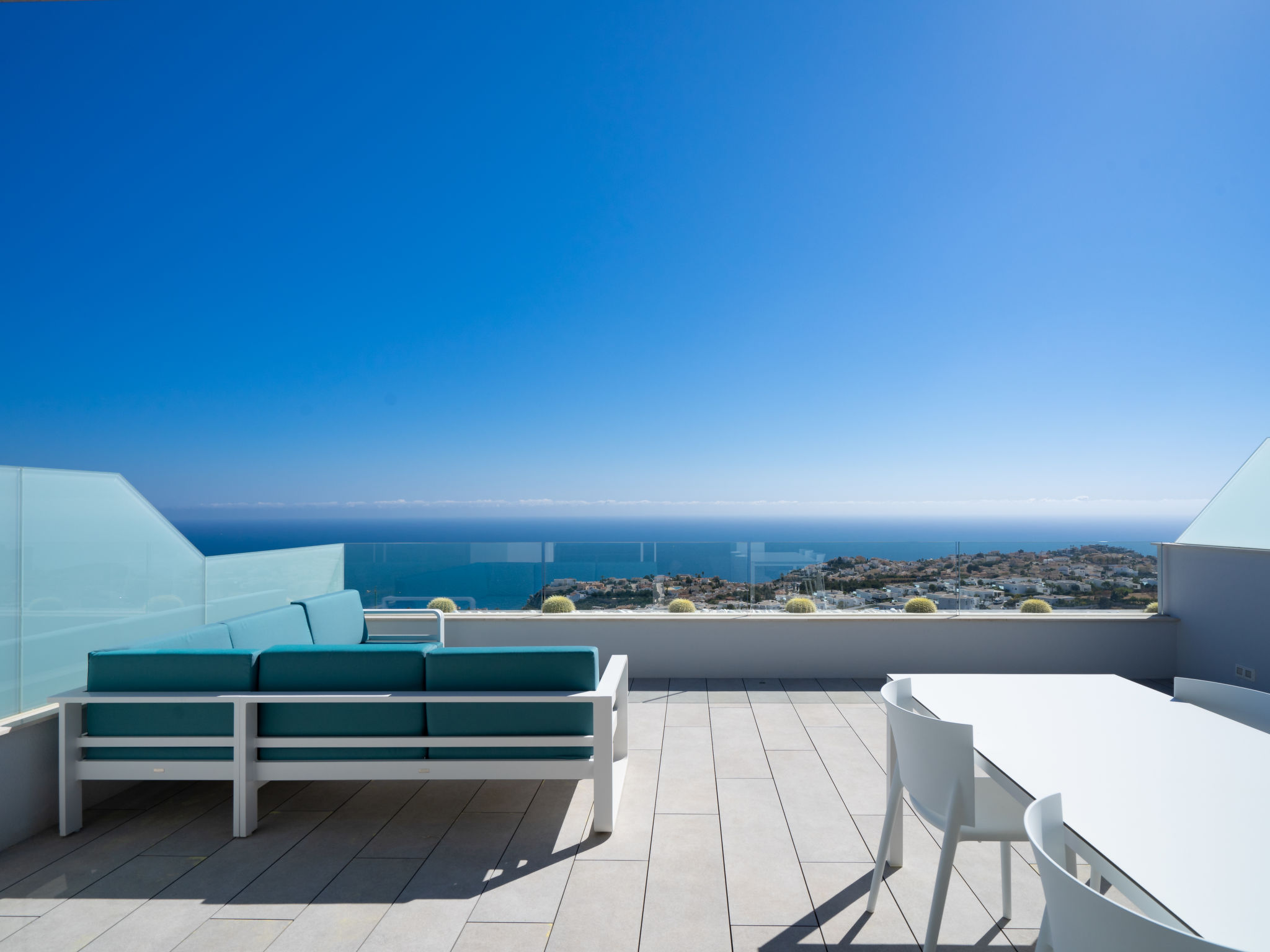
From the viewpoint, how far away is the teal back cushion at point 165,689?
8.91ft

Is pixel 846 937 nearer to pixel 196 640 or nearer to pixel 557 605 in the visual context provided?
pixel 196 640

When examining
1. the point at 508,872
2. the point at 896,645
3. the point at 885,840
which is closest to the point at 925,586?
the point at 896,645

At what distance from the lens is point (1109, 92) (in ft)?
18.0

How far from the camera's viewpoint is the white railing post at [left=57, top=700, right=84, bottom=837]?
2.69 metres

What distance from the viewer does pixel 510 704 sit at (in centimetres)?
270

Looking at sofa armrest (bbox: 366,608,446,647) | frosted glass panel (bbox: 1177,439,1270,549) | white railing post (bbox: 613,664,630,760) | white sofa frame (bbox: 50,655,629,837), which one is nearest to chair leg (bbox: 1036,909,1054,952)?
white sofa frame (bbox: 50,655,629,837)

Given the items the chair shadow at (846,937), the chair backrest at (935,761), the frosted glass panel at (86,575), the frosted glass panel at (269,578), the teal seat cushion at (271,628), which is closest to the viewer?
the chair backrest at (935,761)

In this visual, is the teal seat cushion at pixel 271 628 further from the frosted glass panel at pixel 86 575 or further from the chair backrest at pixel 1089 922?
the chair backrest at pixel 1089 922

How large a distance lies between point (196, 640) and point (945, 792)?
3230 mm

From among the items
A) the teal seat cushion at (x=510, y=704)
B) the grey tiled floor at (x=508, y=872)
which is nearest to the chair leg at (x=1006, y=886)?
the grey tiled floor at (x=508, y=872)

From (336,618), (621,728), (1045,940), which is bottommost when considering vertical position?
Result: (621,728)

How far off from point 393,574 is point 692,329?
467cm

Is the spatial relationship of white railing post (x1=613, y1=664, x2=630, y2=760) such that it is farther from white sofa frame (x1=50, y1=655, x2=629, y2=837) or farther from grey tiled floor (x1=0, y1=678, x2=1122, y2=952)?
white sofa frame (x1=50, y1=655, x2=629, y2=837)

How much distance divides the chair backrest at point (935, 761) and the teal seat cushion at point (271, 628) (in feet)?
9.48
